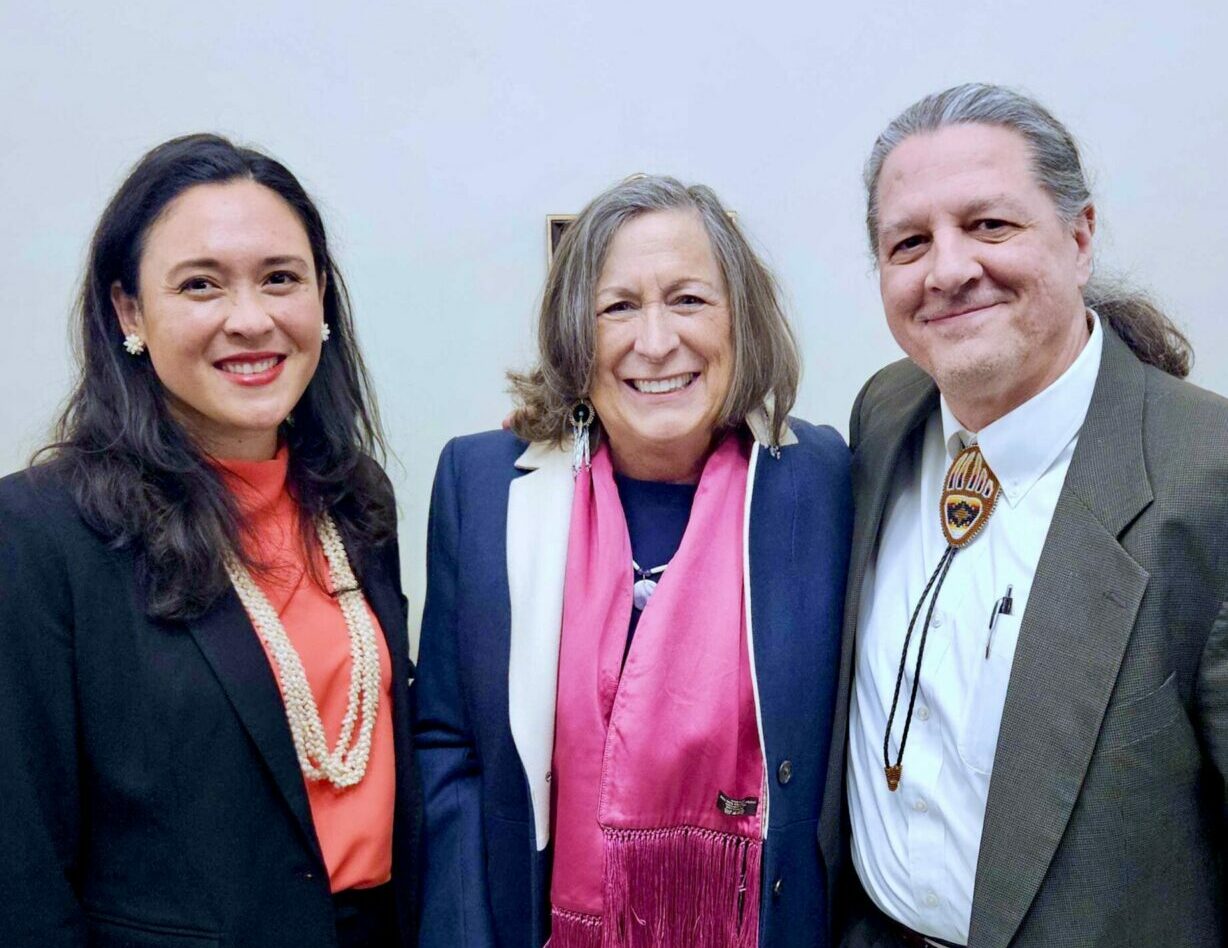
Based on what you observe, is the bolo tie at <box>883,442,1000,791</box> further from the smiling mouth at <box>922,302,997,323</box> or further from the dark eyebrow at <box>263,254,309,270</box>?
the dark eyebrow at <box>263,254,309,270</box>

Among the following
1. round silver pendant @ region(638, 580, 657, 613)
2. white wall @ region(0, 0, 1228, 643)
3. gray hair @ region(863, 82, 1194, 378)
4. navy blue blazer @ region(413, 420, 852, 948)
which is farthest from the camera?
white wall @ region(0, 0, 1228, 643)

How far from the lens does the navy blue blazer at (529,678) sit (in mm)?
1396

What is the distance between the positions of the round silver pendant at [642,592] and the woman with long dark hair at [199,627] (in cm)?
39

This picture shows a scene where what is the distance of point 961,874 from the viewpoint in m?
1.21

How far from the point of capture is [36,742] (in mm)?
1132

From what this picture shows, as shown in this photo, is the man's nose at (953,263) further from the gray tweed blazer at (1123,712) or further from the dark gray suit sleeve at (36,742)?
the dark gray suit sleeve at (36,742)

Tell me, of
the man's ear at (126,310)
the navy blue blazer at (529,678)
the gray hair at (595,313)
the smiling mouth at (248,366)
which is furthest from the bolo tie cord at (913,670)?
the man's ear at (126,310)

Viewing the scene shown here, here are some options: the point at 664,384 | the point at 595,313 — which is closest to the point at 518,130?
the point at 595,313

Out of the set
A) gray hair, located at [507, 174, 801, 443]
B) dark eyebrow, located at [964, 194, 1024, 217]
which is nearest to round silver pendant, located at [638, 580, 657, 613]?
gray hair, located at [507, 174, 801, 443]

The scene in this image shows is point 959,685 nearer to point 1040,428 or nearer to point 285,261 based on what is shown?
point 1040,428

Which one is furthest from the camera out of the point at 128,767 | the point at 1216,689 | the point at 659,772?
the point at 659,772

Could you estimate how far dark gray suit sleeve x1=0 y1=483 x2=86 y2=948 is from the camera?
3.66ft

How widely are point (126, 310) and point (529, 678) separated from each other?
81 centimetres

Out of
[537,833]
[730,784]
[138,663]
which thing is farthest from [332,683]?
[730,784]
